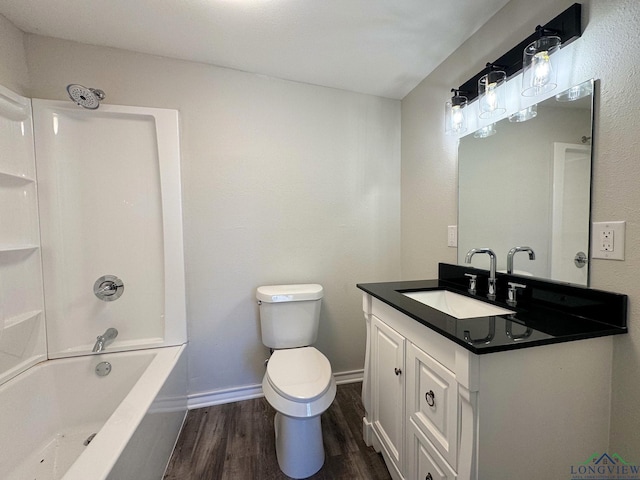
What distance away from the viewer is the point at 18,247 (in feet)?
4.24

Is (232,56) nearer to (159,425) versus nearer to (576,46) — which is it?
(576,46)

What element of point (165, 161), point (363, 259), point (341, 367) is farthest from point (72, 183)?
point (341, 367)

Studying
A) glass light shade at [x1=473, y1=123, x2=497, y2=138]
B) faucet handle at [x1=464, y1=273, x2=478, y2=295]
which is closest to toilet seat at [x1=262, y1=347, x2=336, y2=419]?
faucet handle at [x1=464, y1=273, x2=478, y2=295]

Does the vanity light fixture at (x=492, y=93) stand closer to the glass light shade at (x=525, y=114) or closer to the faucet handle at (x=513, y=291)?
the glass light shade at (x=525, y=114)

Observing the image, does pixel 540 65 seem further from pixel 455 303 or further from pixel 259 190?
pixel 259 190

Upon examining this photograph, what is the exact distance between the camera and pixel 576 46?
93 cm

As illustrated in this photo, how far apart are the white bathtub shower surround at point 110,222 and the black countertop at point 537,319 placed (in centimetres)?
138

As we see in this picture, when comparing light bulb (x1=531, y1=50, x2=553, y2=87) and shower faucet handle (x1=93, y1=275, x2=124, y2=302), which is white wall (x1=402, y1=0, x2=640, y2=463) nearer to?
light bulb (x1=531, y1=50, x2=553, y2=87)

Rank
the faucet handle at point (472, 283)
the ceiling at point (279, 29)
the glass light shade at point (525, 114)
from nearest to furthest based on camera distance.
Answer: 1. the glass light shade at point (525, 114)
2. the ceiling at point (279, 29)
3. the faucet handle at point (472, 283)

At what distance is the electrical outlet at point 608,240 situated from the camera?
828 millimetres

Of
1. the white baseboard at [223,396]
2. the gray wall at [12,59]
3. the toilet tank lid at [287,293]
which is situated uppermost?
the gray wall at [12,59]

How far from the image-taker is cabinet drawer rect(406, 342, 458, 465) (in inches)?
32.1

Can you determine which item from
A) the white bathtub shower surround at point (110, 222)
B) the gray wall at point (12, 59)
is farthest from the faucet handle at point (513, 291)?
the gray wall at point (12, 59)

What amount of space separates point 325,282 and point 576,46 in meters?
1.68
